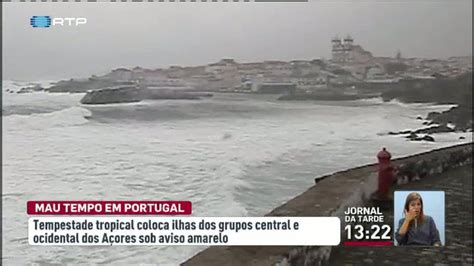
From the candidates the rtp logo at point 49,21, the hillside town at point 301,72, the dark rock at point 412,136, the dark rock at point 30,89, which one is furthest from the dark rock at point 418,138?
the dark rock at point 30,89

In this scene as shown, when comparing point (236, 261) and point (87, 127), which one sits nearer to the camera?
point (236, 261)

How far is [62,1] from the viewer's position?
1.72 m

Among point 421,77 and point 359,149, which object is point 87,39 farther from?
point 421,77

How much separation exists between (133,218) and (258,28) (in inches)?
29.7

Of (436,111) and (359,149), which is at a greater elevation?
(436,111)

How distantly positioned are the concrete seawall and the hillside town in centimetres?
30

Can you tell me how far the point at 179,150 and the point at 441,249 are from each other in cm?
93

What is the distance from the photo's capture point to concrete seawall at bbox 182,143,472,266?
4.90 ft

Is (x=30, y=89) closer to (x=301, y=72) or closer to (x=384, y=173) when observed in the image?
(x=301, y=72)

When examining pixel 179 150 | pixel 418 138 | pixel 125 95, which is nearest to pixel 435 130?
pixel 418 138

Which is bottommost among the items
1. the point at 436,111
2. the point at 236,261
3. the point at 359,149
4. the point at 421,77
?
the point at 236,261

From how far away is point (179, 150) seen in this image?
6.22 feet

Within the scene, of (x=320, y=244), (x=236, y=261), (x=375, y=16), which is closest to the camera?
(x=236, y=261)

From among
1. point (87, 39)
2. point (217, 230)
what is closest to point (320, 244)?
point (217, 230)
